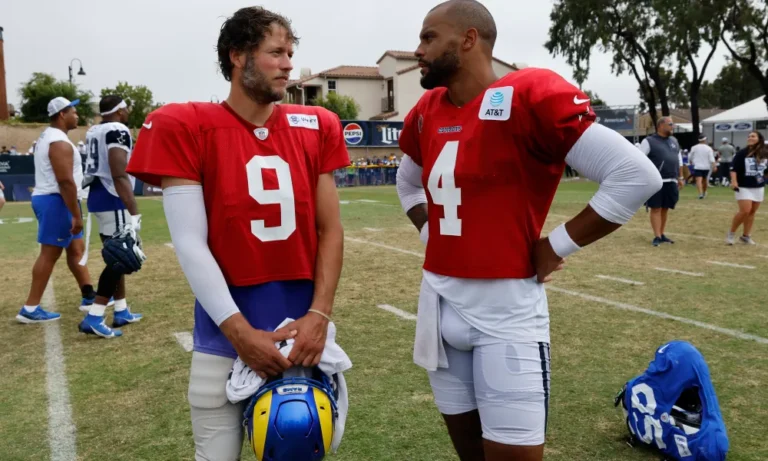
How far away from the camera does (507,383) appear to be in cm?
211

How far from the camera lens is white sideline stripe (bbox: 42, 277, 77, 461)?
3.42 meters

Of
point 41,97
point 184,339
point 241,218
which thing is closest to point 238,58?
point 241,218

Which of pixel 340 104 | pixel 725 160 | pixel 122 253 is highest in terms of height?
pixel 340 104

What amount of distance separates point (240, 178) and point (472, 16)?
1.02 meters

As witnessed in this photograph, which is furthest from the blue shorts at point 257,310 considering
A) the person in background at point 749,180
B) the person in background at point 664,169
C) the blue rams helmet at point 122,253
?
the person in background at point 749,180

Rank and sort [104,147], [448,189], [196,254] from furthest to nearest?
[104,147]
[448,189]
[196,254]

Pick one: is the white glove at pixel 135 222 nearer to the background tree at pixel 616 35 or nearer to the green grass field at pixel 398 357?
the green grass field at pixel 398 357

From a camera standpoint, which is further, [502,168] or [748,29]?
[748,29]

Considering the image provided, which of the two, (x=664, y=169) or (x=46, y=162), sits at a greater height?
(x=46, y=162)

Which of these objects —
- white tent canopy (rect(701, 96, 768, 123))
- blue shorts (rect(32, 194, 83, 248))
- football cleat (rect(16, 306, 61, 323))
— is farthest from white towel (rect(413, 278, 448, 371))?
white tent canopy (rect(701, 96, 768, 123))

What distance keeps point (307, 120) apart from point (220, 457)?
116cm

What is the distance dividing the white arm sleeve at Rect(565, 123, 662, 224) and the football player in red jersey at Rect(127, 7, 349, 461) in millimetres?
914

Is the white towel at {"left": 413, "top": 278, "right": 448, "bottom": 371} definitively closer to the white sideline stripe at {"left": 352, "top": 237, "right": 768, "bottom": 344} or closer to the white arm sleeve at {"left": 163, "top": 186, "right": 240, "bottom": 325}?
the white arm sleeve at {"left": 163, "top": 186, "right": 240, "bottom": 325}

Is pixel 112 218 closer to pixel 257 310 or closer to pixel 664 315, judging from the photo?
pixel 257 310
